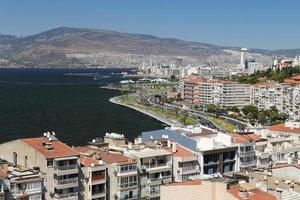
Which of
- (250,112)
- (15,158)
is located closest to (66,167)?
(15,158)

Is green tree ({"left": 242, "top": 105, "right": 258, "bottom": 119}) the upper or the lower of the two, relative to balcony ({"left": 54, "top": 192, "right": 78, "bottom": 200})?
lower

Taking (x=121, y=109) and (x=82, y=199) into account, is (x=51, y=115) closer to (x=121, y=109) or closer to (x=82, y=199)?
(x=121, y=109)

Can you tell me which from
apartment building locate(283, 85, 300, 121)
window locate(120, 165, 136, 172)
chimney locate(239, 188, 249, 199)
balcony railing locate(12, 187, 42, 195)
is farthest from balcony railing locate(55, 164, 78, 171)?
apartment building locate(283, 85, 300, 121)

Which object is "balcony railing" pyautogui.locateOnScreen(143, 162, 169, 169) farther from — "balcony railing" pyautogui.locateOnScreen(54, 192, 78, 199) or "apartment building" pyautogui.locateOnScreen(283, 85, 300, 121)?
"apartment building" pyautogui.locateOnScreen(283, 85, 300, 121)

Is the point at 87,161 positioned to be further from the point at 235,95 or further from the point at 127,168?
the point at 235,95

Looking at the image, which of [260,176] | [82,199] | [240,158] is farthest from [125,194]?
[240,158]
